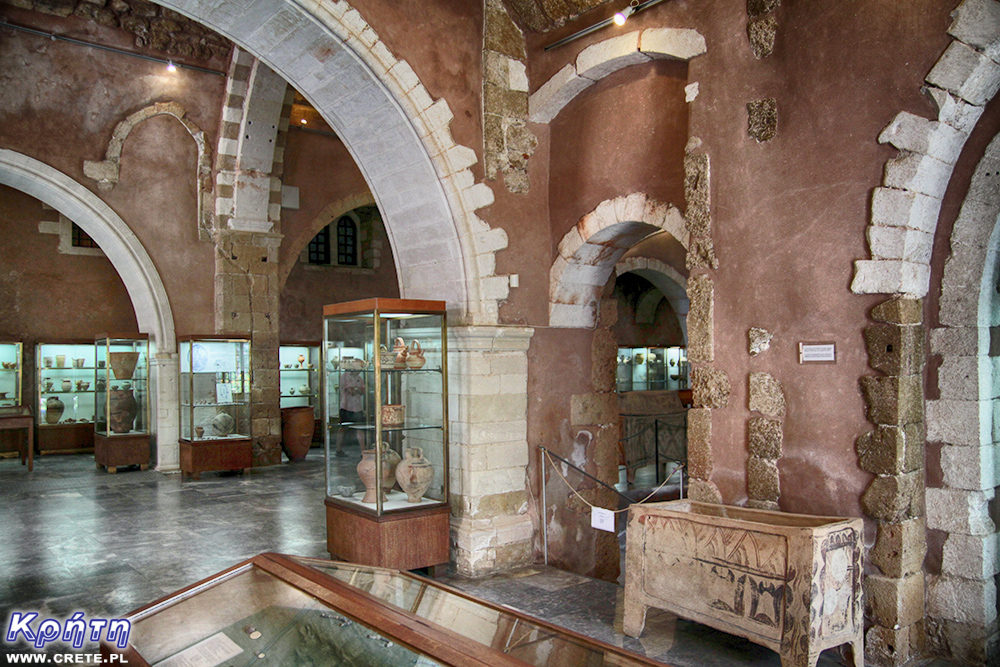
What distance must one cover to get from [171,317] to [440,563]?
5384 mm

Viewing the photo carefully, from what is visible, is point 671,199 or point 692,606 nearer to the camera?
point 692,606

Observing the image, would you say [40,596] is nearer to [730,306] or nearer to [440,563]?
[440,563]

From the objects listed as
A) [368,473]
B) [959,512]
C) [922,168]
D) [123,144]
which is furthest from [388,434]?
[123,144]

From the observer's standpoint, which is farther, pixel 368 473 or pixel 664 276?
pixel 664 276

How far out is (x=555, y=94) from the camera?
5.06 m

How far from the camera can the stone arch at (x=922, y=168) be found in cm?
324

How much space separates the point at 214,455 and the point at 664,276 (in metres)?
6.99

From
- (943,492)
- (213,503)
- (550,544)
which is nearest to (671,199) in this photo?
(943,492)

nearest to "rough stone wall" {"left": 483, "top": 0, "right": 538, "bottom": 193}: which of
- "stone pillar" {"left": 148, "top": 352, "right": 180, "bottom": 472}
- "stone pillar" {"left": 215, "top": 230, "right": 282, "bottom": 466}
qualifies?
"stone pillar" {"left": 215, "top": 230, "right": 282, "bottom": 466}

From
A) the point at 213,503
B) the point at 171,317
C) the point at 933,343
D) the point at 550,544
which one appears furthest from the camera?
the point at 171,317

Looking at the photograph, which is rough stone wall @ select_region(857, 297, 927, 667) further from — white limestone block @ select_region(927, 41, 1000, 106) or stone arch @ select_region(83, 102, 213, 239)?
stone arch @ select_region(83, 102, 213, 239)

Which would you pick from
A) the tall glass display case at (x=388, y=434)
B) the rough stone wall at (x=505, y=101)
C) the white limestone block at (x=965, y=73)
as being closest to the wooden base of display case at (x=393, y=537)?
the tall glass display case at (x=388, y=434)

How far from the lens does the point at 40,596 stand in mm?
4219

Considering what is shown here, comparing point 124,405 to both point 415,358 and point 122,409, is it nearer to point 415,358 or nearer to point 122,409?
point 122,409
